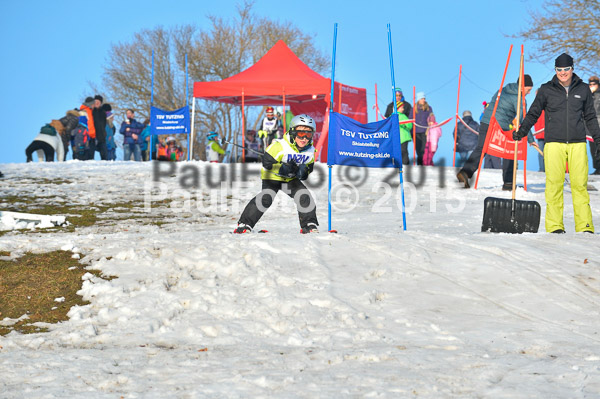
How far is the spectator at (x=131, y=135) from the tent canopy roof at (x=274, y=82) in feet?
6.84

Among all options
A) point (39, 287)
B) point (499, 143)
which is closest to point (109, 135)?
point (499, 143)

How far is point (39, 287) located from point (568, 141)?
19.3 ft

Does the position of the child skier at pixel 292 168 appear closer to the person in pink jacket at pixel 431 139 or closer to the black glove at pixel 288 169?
the black glove at pixel 288 169

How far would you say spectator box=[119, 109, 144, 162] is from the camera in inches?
842

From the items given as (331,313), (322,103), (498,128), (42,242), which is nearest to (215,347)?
(331,313)

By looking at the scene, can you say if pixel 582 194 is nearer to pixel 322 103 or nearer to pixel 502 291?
pixel 502 291

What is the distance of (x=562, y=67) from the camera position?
8.16 meters

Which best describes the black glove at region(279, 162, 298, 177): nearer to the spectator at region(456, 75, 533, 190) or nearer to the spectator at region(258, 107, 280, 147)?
the spectator at region(456, 75, 533, 190)

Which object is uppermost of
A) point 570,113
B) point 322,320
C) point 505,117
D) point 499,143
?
point 505,117

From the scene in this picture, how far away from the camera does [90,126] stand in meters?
19.9

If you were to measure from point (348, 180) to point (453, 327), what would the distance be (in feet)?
36.3

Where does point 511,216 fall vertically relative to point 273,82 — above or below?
below

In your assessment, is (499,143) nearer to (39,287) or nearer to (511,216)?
(511,216)

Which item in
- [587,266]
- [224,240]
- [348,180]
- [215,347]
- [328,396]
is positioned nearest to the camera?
[328,396]
